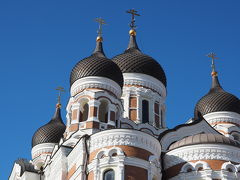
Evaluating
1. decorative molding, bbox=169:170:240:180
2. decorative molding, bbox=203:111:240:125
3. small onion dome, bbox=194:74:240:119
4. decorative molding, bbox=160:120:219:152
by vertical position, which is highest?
small onion dome, bbox=194:74:240:119

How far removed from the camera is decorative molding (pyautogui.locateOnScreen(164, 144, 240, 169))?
61.4 feet

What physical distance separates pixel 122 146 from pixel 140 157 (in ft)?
2.40

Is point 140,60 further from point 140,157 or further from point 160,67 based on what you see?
point 140,157

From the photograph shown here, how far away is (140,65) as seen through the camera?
1027 inches

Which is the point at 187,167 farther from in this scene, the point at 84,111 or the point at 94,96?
the point at 84,111

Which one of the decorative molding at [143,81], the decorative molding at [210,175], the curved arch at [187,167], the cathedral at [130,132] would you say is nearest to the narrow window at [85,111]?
the cathedral at [130,132]

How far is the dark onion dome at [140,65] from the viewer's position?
26.0 metres

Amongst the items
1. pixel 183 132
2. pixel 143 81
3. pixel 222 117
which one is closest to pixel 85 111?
pixel 183 132

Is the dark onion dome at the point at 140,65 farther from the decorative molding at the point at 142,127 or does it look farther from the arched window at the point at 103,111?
the arched window at the point at 103,111

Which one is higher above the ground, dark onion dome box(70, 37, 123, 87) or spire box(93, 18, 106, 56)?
spire box(93, 18, 106, 56)

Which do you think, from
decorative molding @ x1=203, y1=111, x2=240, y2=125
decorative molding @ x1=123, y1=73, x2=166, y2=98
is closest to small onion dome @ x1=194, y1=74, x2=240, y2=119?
decorative molding @ x1=203, y1=111, x2=240, y2=125

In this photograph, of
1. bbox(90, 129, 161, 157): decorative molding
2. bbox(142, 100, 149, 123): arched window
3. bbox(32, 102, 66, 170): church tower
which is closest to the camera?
bbox(90, 129, 161, 157): decorative molding

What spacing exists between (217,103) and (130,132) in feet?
30.6

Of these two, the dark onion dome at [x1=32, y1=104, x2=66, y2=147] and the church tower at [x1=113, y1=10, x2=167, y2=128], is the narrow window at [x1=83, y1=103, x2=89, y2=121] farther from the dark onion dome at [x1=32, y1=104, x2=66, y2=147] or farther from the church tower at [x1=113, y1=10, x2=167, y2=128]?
the dark onion dome at [x1=32, y1=104, x2=66, y2=147]
